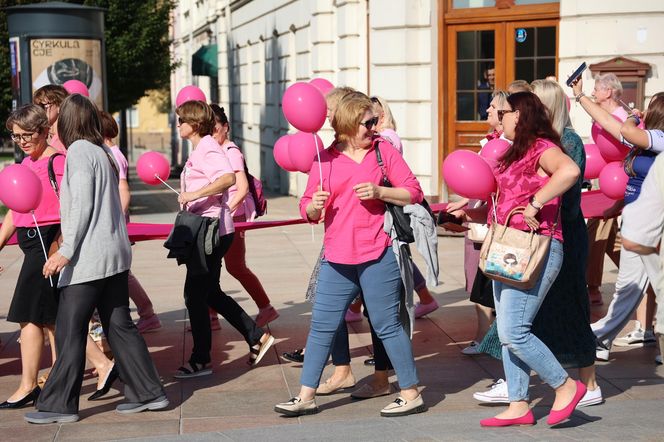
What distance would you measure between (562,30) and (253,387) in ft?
27.5

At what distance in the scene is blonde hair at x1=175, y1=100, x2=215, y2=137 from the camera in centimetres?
731

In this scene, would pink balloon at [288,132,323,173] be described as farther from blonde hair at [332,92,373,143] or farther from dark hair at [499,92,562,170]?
dark hair at [499,92,562,170]

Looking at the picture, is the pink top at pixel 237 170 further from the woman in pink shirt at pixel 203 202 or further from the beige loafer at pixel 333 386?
the beige loafer at pixel 333 386

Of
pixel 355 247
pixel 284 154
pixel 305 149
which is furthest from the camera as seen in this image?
pixel 284 154

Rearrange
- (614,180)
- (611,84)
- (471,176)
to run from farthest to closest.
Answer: (611,84) < (614,180) < (471,176)

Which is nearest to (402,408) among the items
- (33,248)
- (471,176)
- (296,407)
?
(296,407)

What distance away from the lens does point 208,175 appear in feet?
23.8

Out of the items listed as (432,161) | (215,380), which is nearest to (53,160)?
(215,380)

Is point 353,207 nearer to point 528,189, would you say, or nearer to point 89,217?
point 528,189

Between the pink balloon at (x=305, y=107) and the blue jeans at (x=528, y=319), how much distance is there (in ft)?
4.60

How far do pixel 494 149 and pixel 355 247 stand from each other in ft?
4.23

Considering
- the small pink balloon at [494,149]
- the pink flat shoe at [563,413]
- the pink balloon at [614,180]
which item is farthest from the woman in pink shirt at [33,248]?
the pink balloon at [614,180]

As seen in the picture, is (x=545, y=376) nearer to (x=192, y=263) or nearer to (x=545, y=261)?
(x=545, y=261)

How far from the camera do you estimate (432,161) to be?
1529 centimetres
